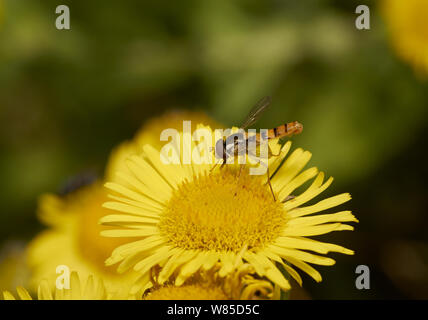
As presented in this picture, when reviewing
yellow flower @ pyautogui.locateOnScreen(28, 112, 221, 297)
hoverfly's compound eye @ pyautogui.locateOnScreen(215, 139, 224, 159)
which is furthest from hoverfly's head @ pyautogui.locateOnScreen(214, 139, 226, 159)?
yellow flower @ pyautogui.locateOnScreen(28, 112, 221, 297)

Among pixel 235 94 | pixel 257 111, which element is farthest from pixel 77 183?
pixel 257 111

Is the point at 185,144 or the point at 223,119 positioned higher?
the point at 223,119

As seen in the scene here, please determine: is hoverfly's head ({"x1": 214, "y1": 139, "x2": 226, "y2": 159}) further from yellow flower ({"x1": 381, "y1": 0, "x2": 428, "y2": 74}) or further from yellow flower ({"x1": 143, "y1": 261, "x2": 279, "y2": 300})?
yellow flower ({"x1": 381, "y1": 0, "x2": 428, "y2": 74})

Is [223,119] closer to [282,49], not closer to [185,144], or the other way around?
[282,49]

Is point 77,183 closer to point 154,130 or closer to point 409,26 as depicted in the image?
point 154,130

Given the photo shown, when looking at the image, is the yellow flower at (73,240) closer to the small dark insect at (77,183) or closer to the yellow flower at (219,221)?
the small dark insect at (77,183)
